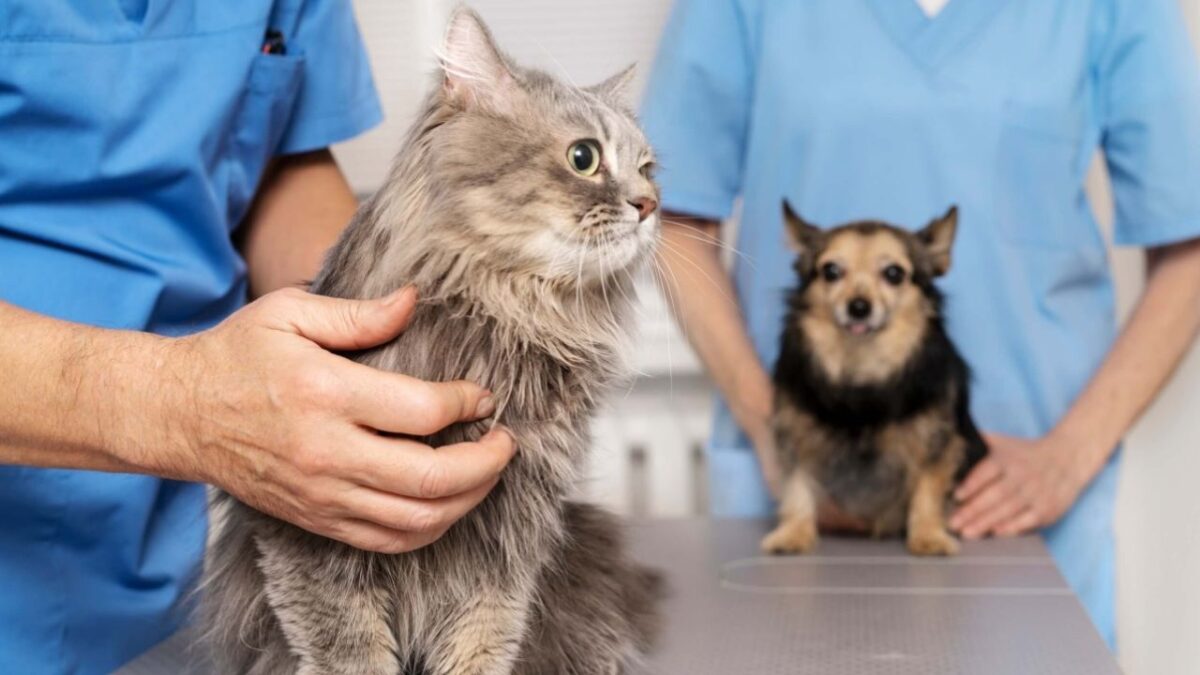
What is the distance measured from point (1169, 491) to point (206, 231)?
2.09 m

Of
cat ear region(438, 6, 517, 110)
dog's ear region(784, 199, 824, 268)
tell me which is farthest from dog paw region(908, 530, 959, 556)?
cat ear region(438, 6, 517, 110)

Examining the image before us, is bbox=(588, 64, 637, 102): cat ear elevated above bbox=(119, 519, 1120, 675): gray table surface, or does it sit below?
above

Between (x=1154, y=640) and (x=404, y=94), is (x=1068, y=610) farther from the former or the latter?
(x=404, y=94)

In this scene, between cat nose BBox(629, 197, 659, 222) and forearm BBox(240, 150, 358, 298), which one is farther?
forearm BBox(240, 150, 358, 298)

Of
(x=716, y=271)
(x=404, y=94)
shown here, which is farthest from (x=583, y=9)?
(x=716, y=271)

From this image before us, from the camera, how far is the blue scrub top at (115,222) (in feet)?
→ 3.49

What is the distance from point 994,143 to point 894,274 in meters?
0.38

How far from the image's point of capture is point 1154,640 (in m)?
2.37

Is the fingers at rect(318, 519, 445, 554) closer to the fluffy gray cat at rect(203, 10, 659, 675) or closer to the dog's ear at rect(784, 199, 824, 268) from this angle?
the fluffy gray cat at rect(203, 10, 659, 675)

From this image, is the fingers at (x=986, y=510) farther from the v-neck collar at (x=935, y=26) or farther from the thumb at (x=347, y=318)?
the thumb at (x=347, y=318)

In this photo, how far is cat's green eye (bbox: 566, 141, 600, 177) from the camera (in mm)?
874

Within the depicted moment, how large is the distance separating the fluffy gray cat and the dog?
2.37ft

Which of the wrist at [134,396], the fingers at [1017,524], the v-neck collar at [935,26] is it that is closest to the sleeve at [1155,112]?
the v-neck collar at [935,26]

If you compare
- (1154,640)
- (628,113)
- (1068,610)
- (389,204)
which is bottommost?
(1154,640)
